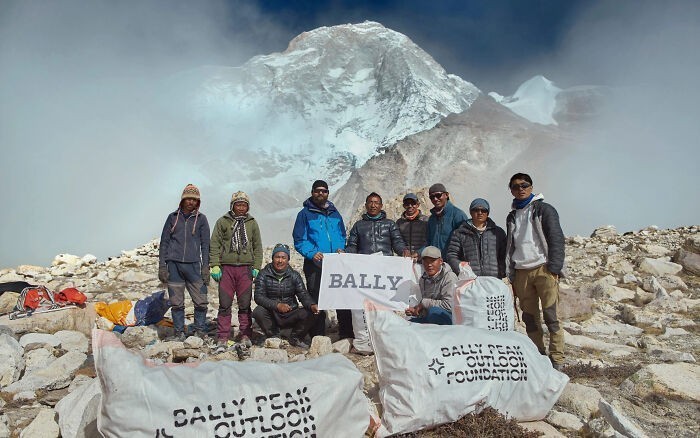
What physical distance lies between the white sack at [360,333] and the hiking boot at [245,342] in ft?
4.22

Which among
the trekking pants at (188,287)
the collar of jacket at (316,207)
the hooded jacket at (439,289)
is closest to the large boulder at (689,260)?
the hooded jacket at (439,289)

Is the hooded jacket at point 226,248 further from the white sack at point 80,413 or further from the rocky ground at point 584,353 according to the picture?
the white sack at point 80,413

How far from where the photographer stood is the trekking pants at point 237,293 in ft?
18.3

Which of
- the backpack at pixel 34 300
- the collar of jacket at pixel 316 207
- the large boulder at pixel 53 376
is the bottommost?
the large boulder at pixel 53 376

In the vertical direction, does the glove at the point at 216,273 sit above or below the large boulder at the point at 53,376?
above

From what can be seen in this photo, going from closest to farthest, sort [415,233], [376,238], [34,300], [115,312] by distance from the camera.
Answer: [376,238], [415,233], [34,300], [115,312]

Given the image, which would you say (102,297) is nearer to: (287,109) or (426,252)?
(426,252)

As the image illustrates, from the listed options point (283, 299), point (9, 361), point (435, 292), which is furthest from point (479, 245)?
point (9, 361)

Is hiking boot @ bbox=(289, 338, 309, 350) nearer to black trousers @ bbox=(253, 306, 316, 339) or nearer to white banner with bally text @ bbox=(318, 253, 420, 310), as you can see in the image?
black trousers @ bbox=(253, 306, 316, 339)

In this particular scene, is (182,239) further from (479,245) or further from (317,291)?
(479,245)

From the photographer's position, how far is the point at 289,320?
223 inches

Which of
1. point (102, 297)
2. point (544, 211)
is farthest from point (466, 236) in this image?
point (102, 297)

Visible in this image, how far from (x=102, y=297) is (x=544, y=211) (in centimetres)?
923

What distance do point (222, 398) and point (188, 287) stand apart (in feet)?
12.5
